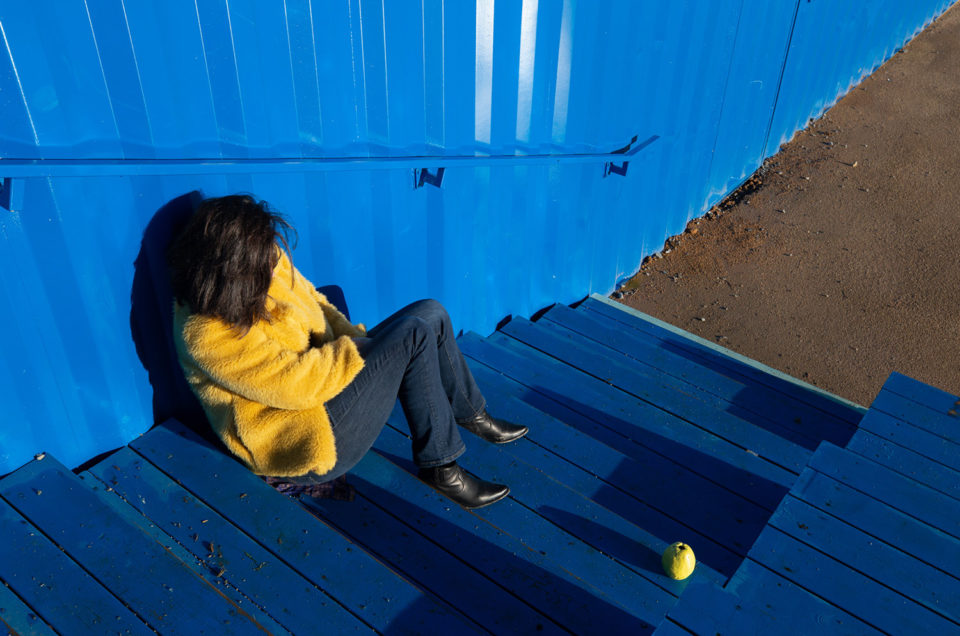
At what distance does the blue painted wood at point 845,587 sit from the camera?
7.20 ft

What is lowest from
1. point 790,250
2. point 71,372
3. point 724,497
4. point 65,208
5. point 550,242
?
point 790,250

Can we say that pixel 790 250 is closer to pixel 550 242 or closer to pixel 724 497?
pixel 550 242

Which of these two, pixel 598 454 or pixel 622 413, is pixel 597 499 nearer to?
pixel 598 454

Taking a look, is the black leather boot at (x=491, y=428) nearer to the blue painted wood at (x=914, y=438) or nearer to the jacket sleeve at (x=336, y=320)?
the jacket sleeve at (x=336, y=320)

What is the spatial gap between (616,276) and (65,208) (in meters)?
3.81

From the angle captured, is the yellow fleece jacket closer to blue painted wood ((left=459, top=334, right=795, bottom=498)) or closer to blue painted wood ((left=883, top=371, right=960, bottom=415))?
blue painted wood ((left=459, top=334, right=795, bottom=498))

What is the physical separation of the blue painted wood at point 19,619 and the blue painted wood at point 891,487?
2452mm

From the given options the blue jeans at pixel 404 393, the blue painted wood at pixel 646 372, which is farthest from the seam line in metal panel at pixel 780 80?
the blue jeans at pixel 404 393

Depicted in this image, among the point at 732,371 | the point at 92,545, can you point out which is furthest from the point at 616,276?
the point at 92,545

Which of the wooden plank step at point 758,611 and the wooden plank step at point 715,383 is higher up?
the wooden plank step at point 758,611

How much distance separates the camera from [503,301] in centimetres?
434

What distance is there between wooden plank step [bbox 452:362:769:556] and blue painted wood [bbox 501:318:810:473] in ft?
1.23

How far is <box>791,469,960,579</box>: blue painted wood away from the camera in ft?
8.02

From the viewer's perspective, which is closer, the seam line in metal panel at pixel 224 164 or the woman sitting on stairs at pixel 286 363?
the seam line in metal panel at pixel 224 164
